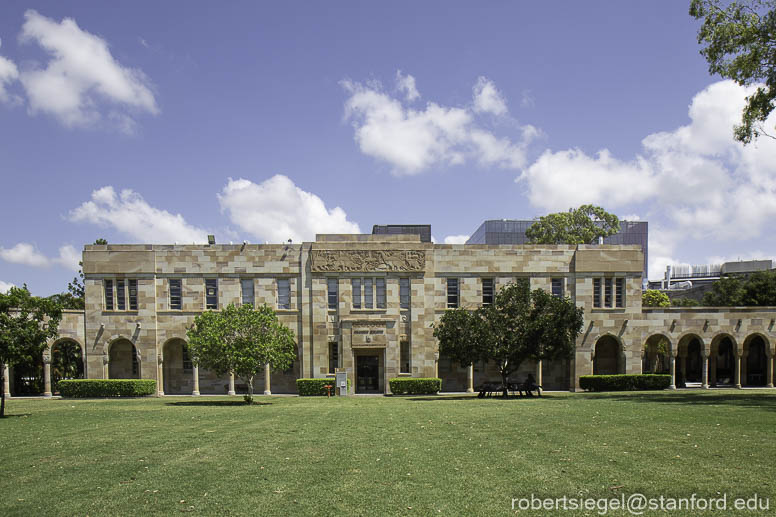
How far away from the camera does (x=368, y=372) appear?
135ft

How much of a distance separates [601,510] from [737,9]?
27.4 meters

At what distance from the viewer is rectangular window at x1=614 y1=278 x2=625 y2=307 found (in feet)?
140

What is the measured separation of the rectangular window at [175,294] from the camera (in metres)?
41.7

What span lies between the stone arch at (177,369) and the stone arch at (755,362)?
145ft

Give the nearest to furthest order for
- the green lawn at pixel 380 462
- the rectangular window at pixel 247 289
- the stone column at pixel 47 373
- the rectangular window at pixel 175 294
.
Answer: the green lawn at pixel 380 462, the stone column at pixel 47 373, the rectangular window at pixel 175 294, the rectangular window at pixel 247 289

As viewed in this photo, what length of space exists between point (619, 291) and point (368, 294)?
62.6 feet

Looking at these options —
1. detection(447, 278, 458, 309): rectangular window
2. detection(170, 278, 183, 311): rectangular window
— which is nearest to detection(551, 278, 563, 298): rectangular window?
detection(447, 278, 458, 309): rectangular window

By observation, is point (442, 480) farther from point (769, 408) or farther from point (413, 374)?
point (413, 374)

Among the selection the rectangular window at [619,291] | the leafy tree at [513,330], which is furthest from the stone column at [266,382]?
the rectangular window at [619,291]

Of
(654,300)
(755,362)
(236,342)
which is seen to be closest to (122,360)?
(236,342)

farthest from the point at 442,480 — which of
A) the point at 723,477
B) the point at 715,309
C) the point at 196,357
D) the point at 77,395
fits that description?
the point at 715,309

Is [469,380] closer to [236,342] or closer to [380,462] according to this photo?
[236,342]

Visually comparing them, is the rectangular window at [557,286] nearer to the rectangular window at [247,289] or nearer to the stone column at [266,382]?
the stone column at [266,382]

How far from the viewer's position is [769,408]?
70.1 ft
